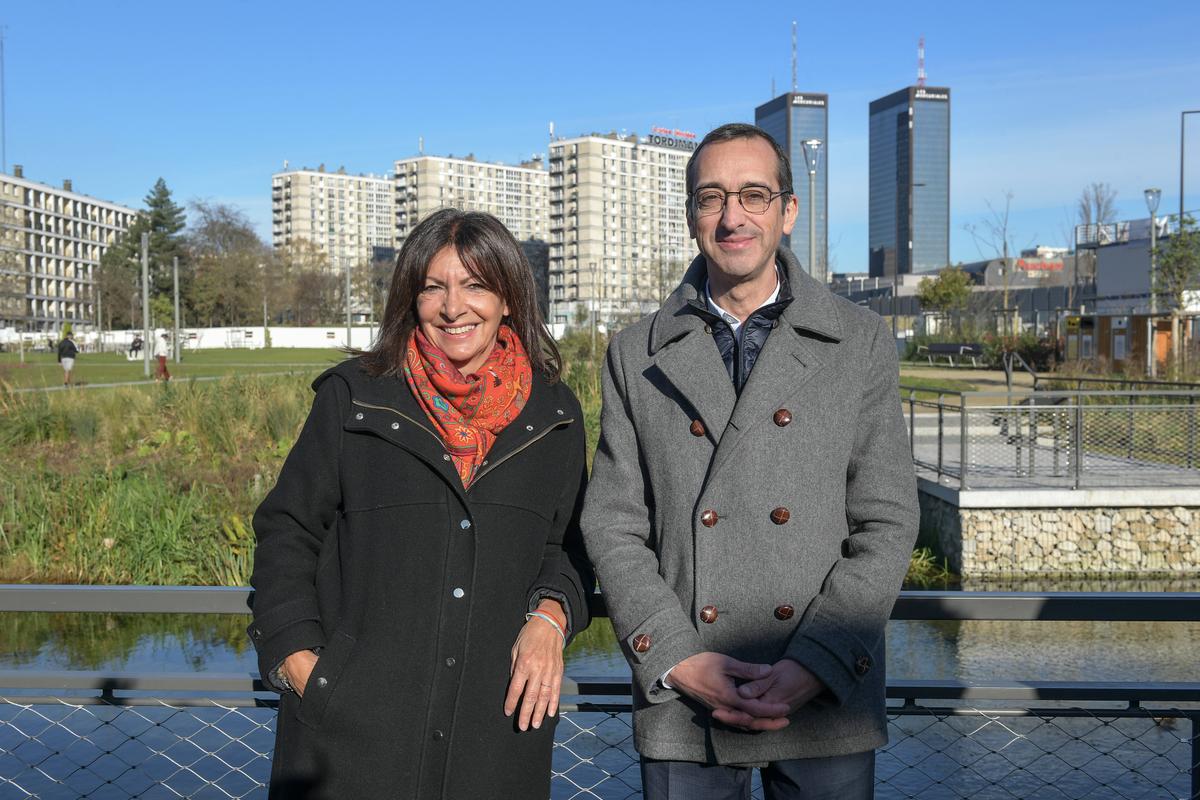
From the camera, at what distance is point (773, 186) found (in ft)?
7.33

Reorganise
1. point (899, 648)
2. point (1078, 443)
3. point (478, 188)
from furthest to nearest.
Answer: point (478, 188) < point (1078, 443) < point (899, 648)

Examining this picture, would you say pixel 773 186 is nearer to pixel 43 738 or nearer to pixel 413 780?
pixel 413 780

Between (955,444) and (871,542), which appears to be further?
(955,444)

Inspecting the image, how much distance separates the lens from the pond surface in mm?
8109

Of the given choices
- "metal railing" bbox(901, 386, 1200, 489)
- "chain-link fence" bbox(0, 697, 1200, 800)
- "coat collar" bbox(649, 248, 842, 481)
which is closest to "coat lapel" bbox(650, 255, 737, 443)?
"coat collar" bbox(649, 248, 842, 481)

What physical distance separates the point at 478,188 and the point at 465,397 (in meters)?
141

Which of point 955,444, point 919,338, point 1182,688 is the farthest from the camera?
point 919,338

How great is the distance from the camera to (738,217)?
219cm

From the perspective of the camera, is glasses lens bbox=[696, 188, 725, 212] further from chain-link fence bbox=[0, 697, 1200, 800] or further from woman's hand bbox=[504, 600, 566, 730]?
chain-link fence bbox=[0, 697, 1200, 800]

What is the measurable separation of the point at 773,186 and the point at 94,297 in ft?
271

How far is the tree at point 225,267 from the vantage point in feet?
239

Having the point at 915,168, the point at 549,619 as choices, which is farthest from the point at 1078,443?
the point at 915,168

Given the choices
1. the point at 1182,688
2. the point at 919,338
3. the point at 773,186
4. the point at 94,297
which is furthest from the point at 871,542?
the point at 94,297

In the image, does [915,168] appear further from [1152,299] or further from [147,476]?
[147,476]
